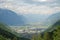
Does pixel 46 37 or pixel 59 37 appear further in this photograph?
pixel 46 37

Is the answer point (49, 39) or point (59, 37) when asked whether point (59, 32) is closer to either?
point (59, 37)

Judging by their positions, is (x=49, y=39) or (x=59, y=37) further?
(x=49, y=39)

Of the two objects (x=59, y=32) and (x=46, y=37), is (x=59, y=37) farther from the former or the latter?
(x=46, y=37)

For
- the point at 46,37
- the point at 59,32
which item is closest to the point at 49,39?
the point at 46,37

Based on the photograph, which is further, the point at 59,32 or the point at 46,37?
the point at 46,37

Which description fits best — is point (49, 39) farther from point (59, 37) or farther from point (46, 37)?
point (59, 37)

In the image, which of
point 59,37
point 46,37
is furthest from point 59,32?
point 46,37
